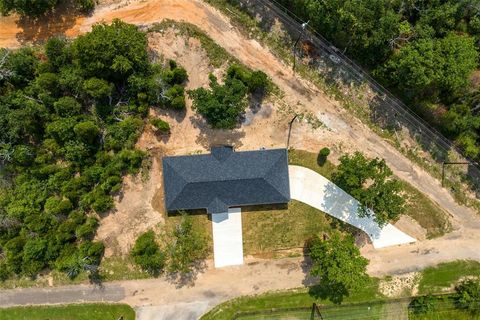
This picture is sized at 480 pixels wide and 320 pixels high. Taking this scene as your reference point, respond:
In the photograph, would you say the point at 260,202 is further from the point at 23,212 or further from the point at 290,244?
the point at 23,212

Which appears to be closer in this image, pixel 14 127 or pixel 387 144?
pixel 14 127

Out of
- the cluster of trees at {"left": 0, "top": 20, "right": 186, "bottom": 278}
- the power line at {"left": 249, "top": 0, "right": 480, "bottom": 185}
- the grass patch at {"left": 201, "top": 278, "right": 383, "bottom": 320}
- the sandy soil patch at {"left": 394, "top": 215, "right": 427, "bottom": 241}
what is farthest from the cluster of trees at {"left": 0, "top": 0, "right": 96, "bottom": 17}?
the sandy soil patch at {"left": 394, "top": 215, "right": 427, "bottom": 241}

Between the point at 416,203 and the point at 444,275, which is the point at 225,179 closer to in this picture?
the point at 416,203

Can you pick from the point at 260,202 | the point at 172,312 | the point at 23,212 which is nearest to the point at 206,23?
the point at 260,202

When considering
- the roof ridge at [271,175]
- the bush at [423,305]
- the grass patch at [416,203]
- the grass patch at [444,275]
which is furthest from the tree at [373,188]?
the bush at [423,305]

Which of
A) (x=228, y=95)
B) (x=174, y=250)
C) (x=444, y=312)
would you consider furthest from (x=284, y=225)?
(x=444, y=312)

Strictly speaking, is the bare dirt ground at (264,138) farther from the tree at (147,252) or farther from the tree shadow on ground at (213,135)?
the tree at (147,252)
